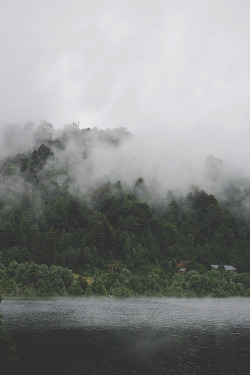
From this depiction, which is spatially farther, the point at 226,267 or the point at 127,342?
the point at 226,267

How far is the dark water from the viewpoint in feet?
137

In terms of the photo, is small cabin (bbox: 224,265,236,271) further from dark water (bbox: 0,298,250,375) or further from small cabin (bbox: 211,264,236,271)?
dark water (bbox: 0,298,250,375)

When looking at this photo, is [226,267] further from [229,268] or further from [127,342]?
[127,342]

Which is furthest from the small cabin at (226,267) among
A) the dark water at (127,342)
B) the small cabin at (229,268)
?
the dark water at (127,342)

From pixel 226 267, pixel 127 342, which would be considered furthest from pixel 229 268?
pixel 127 342

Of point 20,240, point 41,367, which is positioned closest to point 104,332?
point 41,367

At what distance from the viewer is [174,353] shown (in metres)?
48.6

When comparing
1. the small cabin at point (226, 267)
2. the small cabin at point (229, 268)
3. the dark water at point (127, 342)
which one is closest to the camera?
the dark water at point (127, 342)

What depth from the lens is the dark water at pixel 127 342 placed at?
4169cm

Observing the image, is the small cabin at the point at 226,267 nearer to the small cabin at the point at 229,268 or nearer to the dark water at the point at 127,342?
the small cabin at the point at 229,268

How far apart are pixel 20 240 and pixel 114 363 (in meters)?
139

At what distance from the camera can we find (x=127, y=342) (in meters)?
55.6

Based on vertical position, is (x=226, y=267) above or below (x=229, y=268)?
above

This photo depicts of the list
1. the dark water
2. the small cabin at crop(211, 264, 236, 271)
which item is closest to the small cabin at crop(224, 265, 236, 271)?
the small cabin at crop(211, 264, 236, 271)
